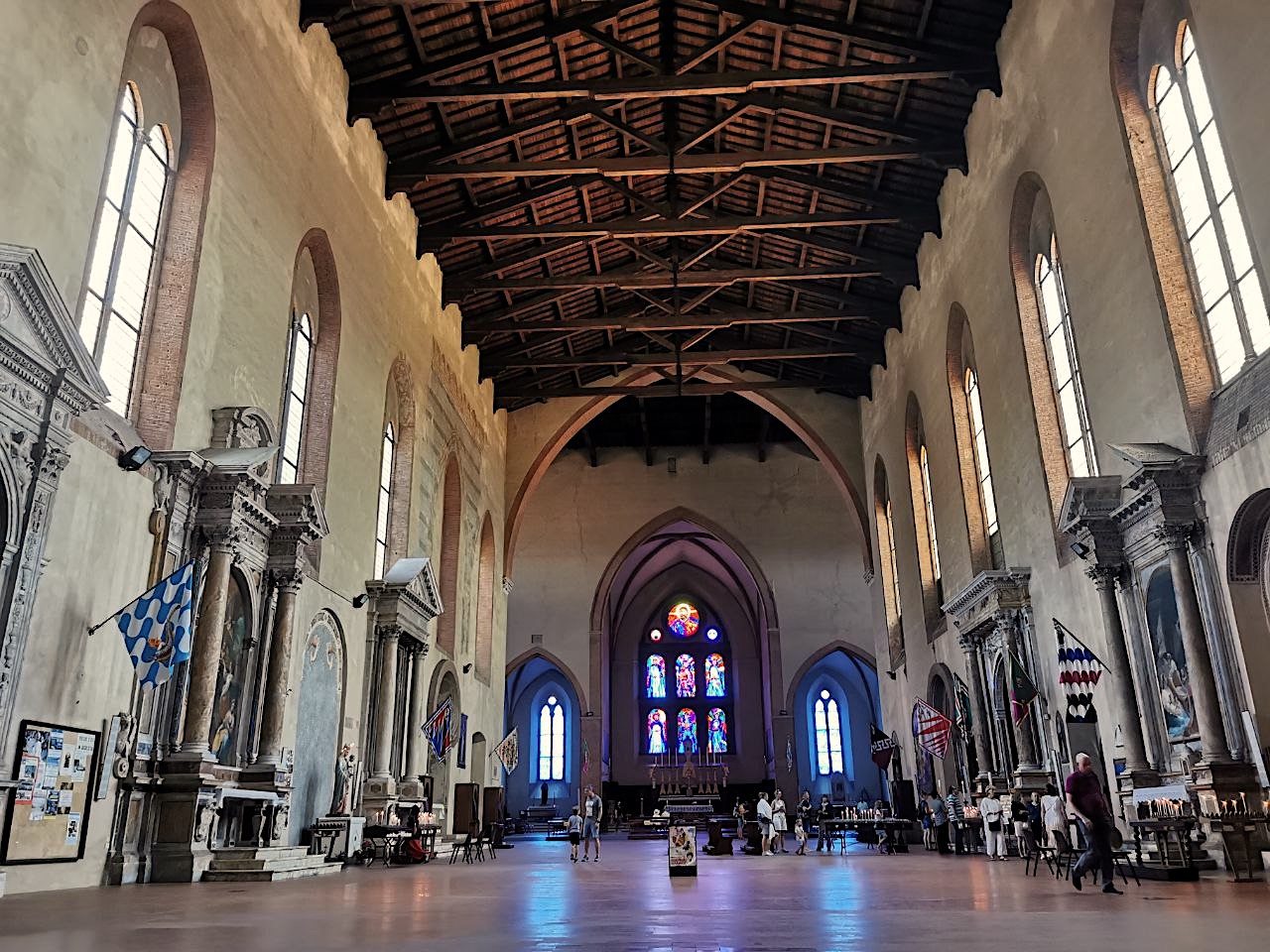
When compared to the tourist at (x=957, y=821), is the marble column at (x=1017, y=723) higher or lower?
higher

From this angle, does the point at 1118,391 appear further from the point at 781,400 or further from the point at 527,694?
the point at 527,694

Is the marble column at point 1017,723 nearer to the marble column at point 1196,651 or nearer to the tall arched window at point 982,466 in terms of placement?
the tall arched window at point 982,466

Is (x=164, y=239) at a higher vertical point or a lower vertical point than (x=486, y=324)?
lower

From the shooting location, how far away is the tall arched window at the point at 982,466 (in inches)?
648

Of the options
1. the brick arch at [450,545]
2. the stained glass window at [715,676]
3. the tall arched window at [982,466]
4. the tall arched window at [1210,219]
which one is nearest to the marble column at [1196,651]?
the tall arched window at [1210,219]

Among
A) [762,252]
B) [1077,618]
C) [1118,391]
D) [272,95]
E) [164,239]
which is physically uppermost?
[762,252]

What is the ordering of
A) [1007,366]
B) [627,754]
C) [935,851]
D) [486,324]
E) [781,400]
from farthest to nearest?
1. [627,754]
2. [781,400]
3. [486,324]
4. [935,851]
5. [1007,366]

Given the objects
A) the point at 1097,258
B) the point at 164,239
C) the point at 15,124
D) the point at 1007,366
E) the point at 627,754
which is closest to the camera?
the point at 15,124

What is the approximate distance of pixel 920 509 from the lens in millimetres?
21000

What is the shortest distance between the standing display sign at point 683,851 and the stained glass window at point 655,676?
2774 cm

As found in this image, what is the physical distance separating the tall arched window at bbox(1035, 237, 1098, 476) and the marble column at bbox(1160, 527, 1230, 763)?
2825 mm

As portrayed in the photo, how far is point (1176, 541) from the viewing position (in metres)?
9.59

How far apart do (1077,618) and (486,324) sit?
549 inches

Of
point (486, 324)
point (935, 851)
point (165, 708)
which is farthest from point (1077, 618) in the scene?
point (486, 324)
